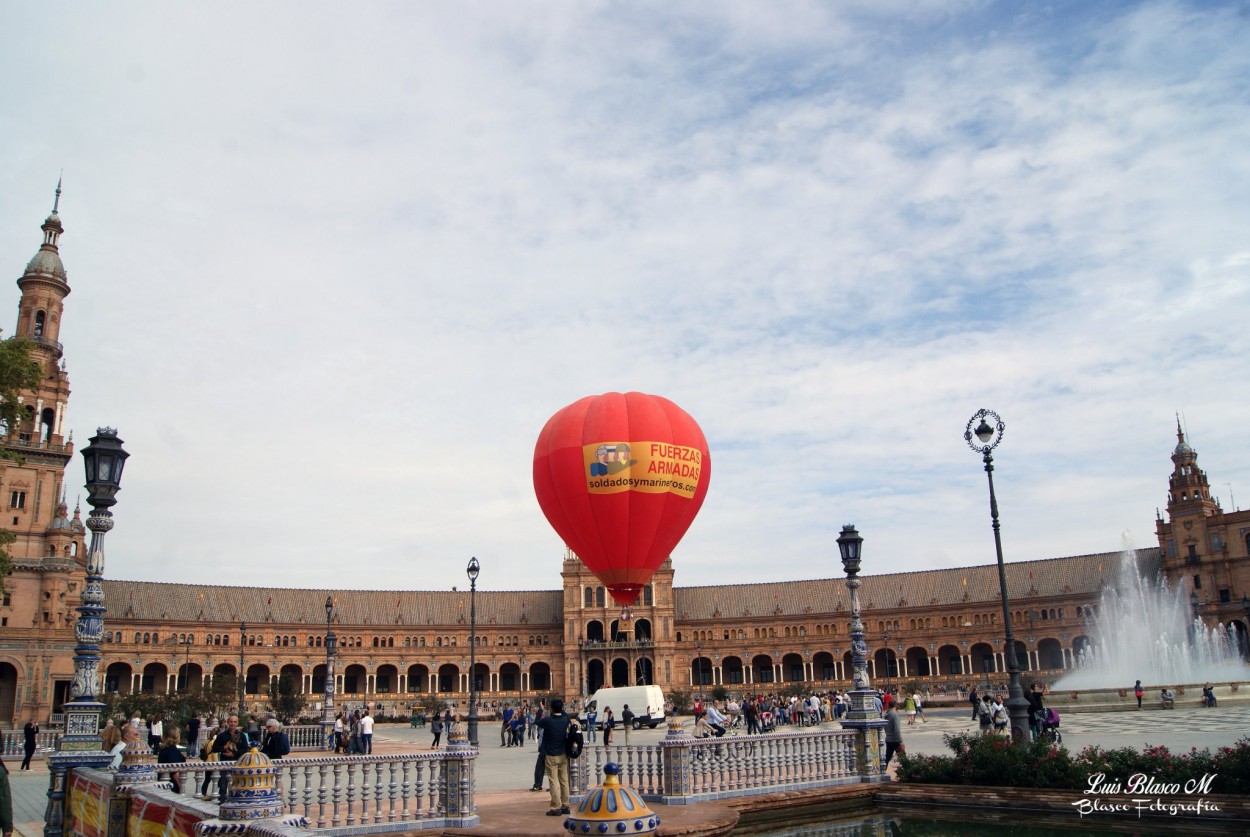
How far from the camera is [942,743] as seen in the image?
96.9ft

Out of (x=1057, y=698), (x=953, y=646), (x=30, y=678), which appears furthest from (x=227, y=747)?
(x=953, y=646)

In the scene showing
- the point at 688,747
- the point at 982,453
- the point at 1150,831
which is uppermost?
the point at 982,453

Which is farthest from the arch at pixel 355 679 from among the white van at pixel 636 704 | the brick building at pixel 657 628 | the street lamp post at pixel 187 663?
the white van at pixel 636 704

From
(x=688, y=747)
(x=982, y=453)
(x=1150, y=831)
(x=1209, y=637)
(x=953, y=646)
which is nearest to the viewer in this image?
(x=1150, y=831)

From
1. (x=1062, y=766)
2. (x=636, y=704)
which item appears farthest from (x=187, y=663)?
(x=1062, y=766)

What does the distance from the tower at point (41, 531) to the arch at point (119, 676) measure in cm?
2315

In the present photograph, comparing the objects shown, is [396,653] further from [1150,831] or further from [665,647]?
[1150,831]

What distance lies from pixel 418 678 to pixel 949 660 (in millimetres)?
62194

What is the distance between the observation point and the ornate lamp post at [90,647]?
1380 centimetres

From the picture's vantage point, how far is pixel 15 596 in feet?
240

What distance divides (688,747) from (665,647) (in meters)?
91.5

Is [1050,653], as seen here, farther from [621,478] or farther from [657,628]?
[621,478]

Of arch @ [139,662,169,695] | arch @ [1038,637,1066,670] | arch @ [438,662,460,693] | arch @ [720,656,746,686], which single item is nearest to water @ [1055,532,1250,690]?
arch @ [1038,637,1066,670]

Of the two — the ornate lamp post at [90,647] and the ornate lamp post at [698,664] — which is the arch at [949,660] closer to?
the ornate lamp post at [698,664]
